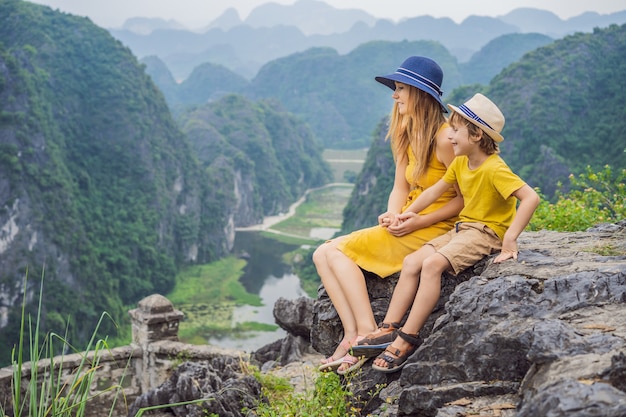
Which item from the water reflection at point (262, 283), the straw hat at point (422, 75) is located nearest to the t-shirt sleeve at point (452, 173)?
the straw hat at point (422, 75)

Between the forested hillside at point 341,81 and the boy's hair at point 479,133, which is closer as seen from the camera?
the boy's hair at point 479,133

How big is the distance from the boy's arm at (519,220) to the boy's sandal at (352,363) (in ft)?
2.76

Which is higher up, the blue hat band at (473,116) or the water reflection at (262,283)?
the blue hat band at (473,116)

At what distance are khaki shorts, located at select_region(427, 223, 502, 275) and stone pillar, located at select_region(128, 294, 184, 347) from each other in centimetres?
473

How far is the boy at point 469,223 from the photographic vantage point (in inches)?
132

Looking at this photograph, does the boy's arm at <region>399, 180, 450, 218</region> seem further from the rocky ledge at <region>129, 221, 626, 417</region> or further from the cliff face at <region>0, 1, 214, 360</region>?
the cliff face at <region>0, 1, 214, 360</region>

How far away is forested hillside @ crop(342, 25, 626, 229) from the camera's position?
37.7 m

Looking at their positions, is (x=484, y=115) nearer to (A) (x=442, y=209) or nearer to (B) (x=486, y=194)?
(B) (x=486, y=194)

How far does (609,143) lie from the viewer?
37031 mm

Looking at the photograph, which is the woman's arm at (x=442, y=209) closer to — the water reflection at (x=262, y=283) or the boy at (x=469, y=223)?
the boy at (x=469, y=223)

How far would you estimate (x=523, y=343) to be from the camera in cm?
275

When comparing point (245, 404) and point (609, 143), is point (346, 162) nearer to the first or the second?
point (609, 143)

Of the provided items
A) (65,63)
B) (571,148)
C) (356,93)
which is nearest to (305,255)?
(571,148)

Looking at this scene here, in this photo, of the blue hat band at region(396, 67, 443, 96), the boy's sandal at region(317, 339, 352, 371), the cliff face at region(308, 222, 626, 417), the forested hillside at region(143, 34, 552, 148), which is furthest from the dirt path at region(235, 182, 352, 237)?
the cliff face at region(308, 222, 626, 417)
